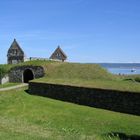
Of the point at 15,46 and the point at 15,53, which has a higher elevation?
the point at 15,46

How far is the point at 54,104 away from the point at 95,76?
15007mm

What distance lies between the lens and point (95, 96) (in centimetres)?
3006

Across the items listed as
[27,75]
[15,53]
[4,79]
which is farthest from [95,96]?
[15,53]

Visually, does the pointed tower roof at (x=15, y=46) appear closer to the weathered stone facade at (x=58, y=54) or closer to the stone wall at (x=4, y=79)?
the weathered stone facade at (x=58, y=54)

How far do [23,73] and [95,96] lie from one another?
20397 millimetres

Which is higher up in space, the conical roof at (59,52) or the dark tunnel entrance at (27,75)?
the conical roof at (59,52)

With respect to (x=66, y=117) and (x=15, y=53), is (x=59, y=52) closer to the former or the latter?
(x=15, y=53)

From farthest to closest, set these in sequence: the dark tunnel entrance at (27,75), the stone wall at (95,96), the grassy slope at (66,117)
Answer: the dark tunnel entrance at (27,75) < the stone wall at (95,96) < the grassy slope at (66,117)

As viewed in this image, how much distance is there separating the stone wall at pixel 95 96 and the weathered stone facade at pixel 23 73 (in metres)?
8.80

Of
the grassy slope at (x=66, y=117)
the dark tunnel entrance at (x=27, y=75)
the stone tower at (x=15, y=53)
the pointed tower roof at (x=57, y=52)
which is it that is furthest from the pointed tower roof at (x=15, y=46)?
the grassy slope at (x=66, y=117)

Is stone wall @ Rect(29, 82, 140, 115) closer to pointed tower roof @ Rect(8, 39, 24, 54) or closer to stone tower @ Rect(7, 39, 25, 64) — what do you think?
stone tower @ Rect(7, 39, 25, 64)

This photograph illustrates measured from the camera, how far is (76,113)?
2641cm

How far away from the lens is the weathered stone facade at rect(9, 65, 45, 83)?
46812mm

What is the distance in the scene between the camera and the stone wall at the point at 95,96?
26609 millimetres
